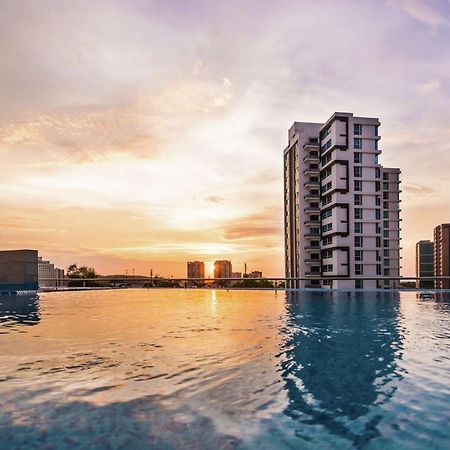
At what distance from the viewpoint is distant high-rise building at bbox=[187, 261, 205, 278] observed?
16238cm

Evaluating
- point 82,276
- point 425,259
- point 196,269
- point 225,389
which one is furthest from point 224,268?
point 225,389

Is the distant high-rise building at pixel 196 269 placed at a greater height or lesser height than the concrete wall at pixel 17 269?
lesser

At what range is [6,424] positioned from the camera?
581 centimetres

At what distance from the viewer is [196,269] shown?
168 m

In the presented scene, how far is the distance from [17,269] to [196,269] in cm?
12928

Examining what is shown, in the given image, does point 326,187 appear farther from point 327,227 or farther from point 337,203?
point 327,227

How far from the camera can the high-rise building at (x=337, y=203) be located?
53.8m

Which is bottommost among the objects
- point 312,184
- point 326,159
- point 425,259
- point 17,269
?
point 425,259

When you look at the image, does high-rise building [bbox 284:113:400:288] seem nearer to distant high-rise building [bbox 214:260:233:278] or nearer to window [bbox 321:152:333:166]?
window [bbox 321:152:333:166]

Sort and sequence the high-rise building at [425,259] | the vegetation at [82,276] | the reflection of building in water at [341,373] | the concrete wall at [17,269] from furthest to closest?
the high-rise building at [425,259]
the vegetation at [82,276]
the concrete wall at [17,269]
the reflection of building in water at [341,373]

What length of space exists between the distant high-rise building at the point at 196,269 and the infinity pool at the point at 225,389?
14909 cm

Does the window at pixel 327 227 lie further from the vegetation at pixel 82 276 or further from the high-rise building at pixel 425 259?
the high-rise building at pixel 425 259

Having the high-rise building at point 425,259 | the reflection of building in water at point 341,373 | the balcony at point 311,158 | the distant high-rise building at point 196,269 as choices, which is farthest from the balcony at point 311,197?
the high-rise building at point 425,259

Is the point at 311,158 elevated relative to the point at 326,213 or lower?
elevated
